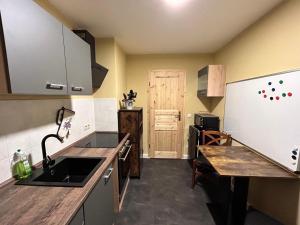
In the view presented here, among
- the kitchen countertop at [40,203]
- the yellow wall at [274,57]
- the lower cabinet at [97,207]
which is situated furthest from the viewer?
the yellow wall at [274,57]

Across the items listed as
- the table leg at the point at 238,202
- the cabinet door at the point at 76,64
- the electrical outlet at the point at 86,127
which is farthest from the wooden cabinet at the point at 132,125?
the table leg at the point at 238,202

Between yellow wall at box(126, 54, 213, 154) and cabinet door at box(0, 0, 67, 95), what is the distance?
2.46 meters

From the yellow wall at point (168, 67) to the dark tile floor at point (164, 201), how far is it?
1209 millimetres

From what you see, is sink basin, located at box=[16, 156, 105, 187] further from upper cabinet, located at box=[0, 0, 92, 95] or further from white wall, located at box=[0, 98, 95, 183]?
upper cabinet, located at box=[0, 0, 92, 95]

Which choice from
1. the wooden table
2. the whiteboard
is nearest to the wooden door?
the whiteboard

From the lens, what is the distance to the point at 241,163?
1.67 metres

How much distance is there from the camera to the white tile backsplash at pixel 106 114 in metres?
2.61

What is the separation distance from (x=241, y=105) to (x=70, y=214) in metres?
2.34

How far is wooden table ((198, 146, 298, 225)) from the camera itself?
144cm

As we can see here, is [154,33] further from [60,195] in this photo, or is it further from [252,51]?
[60,195]

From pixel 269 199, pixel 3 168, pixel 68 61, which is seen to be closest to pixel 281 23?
pixel 269 199

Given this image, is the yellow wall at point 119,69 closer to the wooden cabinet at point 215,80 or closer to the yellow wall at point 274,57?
the wooden cabinet at point 215,80

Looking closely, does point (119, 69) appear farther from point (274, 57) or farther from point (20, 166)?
point (274, 57)

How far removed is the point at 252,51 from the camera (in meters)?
2.07
